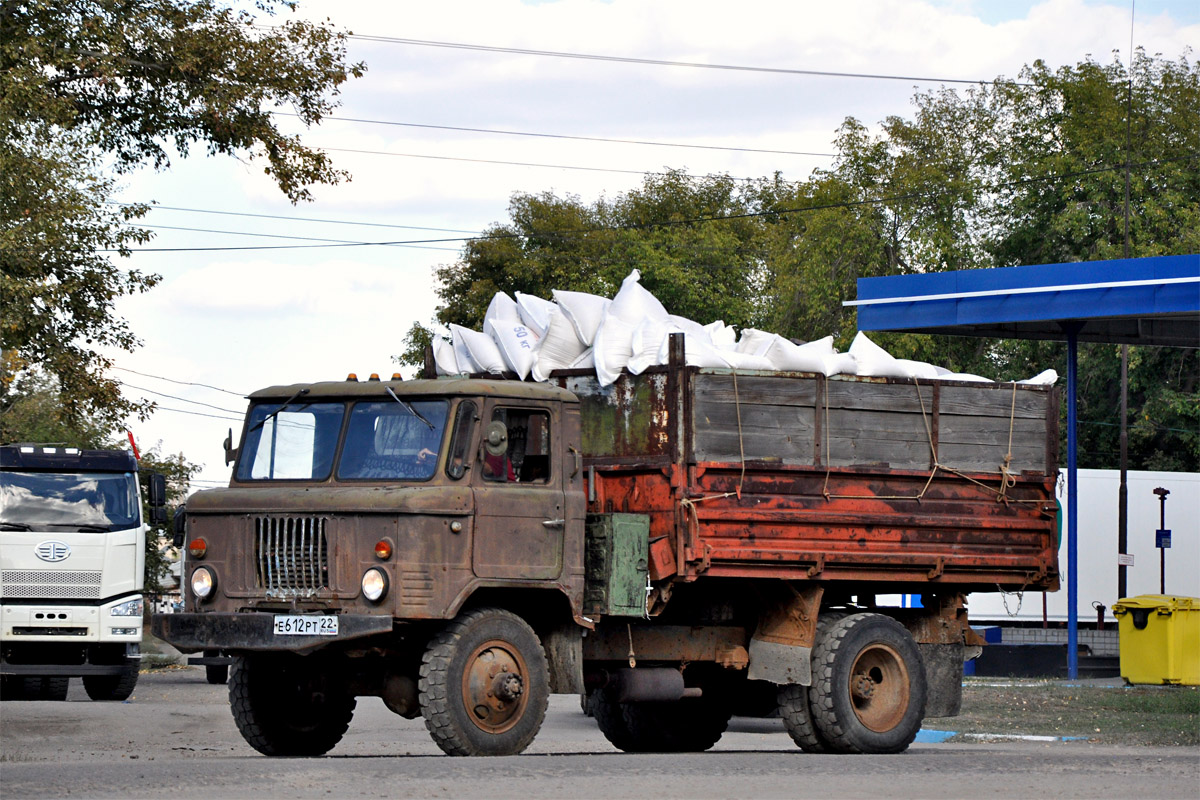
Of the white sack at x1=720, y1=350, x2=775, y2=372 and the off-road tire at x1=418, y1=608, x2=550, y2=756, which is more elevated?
the white sack at x1=720, y1=350, x2=775, y2=372

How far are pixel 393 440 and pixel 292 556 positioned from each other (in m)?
1.02

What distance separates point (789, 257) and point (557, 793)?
4326cm

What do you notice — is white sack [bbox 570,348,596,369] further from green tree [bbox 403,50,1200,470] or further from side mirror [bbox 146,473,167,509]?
green tree [bbox 403,50,1200,470]

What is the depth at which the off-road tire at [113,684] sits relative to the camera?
21281 millimetres

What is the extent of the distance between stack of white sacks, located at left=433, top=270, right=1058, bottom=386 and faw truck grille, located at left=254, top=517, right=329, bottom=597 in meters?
2.21

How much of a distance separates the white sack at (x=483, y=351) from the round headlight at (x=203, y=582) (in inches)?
113

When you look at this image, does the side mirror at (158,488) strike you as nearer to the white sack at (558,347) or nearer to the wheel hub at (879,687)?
the white sack at (558,347)

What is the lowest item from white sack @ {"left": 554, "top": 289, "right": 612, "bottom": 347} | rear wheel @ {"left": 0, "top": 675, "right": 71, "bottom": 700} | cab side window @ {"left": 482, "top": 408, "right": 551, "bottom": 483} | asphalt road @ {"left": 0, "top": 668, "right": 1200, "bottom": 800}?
rear wheel @ {"left": 0, "top": 675, "right": 71, "bottom": 700}

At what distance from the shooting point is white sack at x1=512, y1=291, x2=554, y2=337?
45.6 feet

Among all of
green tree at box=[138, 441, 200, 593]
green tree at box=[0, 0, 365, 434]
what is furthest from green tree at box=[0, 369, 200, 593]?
green tree at box=[0, 0, 365, 434]

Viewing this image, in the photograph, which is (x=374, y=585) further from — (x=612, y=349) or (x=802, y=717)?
(x=802, y=717)

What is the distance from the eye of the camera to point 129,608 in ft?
68.4

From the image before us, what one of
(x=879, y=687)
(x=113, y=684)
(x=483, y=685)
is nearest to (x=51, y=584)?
(x=113, y=684)

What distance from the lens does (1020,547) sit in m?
14.4
